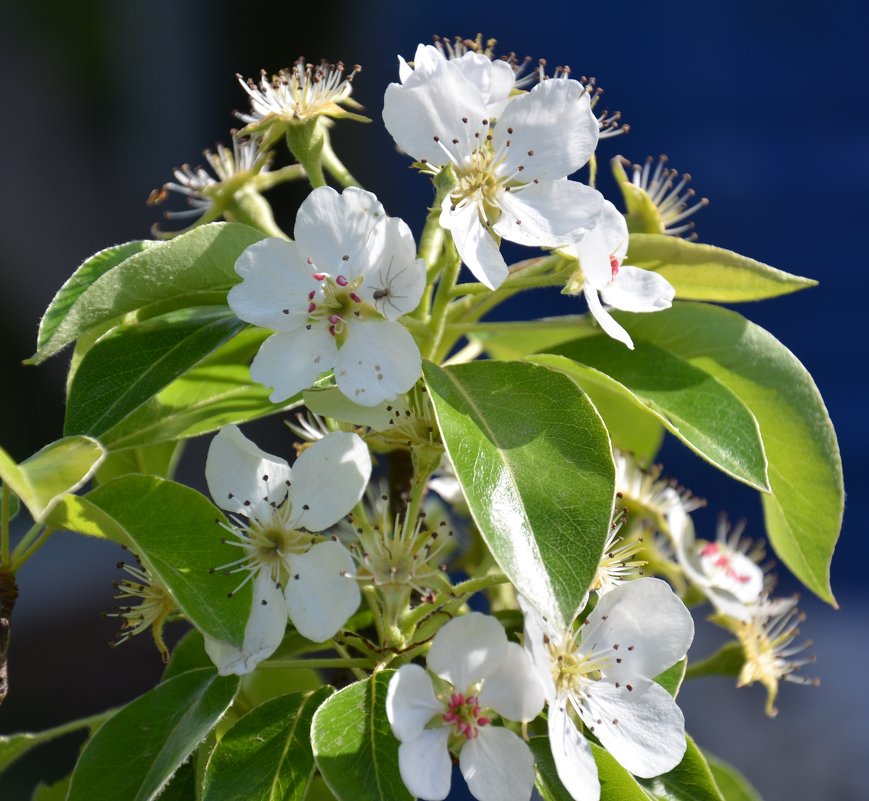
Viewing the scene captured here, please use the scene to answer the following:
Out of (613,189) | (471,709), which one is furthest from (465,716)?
(613,189)

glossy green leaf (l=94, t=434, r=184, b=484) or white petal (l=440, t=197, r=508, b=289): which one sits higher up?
white petal (l=440, t=197, r=508, b=289)

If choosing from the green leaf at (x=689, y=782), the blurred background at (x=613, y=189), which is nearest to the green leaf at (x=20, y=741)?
the green leaf at (x=689, y=782)

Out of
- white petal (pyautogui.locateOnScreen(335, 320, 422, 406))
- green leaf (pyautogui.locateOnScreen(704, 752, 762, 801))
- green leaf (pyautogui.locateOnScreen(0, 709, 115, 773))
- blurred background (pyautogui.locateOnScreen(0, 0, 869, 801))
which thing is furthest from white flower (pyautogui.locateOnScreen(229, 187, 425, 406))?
blurred background (pyautogui.locateOnScreen(0, 0, 869, 801))

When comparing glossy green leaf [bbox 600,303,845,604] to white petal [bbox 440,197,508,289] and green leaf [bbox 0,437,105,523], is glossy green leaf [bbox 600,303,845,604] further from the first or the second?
green leaf [bbox 0,437,105,523]

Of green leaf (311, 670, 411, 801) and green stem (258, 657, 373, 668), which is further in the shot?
green stem (258, 657, 373, 668)

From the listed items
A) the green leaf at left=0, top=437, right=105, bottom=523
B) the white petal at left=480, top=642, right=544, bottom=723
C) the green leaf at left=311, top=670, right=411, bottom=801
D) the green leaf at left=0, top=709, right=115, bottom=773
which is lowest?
the green leaf at left=0, top=709, right=115, bottom=773

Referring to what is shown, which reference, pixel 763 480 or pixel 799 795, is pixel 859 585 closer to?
pixel 799 795

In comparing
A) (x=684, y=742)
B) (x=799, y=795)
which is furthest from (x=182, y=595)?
(x=799, y=795)
